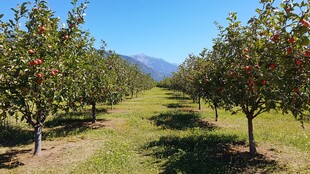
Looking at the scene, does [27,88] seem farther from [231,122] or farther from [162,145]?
[231,122]

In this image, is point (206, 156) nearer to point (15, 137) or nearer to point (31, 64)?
point (31, 64)

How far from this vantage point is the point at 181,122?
2591 centimetres

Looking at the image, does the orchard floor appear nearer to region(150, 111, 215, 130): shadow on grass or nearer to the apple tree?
region(150, 111, 215, 130): shadow on grass

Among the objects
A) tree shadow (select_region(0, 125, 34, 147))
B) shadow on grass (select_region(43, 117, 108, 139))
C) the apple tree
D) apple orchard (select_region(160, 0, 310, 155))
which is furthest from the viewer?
shadow on grass (select_region(43, 117, 108, 139))

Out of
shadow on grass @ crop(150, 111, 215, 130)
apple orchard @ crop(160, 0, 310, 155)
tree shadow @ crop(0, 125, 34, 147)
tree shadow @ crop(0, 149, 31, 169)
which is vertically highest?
apple orchard @ crop(160, 0, 310, 155)

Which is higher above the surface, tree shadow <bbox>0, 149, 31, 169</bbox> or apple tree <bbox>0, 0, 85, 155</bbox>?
apple tree <bbox>0, 0, 85, 155</bbox>

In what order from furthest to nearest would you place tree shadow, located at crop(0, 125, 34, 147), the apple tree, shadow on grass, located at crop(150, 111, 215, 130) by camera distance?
shadow on grass, located at crop(150, 111, 215, 130)
tree shadow, located at crop(0, 125, 34, 147)
the apple tree

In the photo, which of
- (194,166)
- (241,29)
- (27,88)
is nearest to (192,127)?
(194,166)

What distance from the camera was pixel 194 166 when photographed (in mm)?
13031

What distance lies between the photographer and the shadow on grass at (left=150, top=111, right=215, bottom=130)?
23719mm

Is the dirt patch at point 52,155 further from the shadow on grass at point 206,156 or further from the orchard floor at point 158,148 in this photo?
the shadow on grass at point 206,156

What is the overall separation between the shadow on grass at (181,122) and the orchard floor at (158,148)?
10 centimetres

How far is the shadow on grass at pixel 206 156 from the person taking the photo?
12455mm

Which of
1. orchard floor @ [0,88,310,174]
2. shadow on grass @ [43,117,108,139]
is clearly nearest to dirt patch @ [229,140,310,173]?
orchard floor @ [0,88,310,174]
